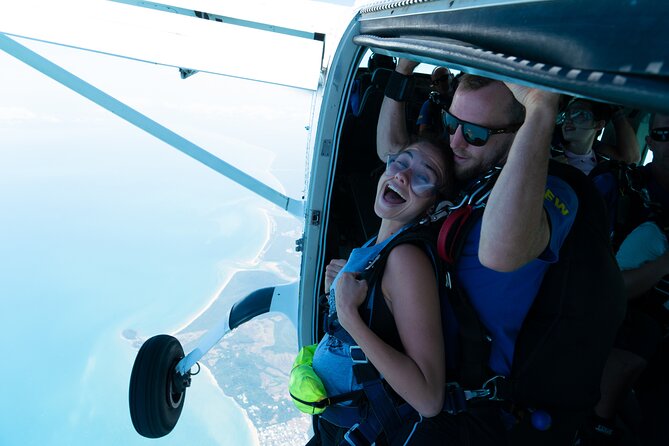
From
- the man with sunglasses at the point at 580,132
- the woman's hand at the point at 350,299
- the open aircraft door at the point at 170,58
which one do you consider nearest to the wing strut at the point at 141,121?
the open aircraft door at the point at 170,58

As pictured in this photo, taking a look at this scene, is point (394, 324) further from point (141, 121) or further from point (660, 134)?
point (141, 121)

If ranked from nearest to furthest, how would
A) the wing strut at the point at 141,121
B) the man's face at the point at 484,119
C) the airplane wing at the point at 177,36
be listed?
the man's face at the point at 484,119 → the airplane wing at the point at 177,36 → the wing strut at the point at 141,121

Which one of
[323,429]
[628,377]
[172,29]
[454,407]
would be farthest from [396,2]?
[172,29]

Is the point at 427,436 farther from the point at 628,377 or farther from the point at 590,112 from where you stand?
the point at 590,112

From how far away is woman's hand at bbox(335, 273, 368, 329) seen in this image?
3.68 feet

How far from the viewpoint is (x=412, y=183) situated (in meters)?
1.25

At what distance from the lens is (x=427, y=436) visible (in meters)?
1.11

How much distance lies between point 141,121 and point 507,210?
2.79 metres

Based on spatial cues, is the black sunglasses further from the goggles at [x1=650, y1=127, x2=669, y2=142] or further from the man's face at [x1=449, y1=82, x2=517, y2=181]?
the goggles at [x1=650, y1=127, x2=669, y2=142]

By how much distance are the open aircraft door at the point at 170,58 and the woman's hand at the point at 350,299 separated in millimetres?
1444

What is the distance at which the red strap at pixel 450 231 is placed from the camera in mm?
1043

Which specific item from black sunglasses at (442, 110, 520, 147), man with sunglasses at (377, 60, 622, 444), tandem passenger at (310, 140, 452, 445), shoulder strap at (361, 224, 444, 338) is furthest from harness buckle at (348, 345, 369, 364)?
black sunglasses at (442, 110, 520, 147)

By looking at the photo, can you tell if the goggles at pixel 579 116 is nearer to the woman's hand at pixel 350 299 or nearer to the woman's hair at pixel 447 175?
the woman's hair at pixel 447 175

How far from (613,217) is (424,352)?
116cm
